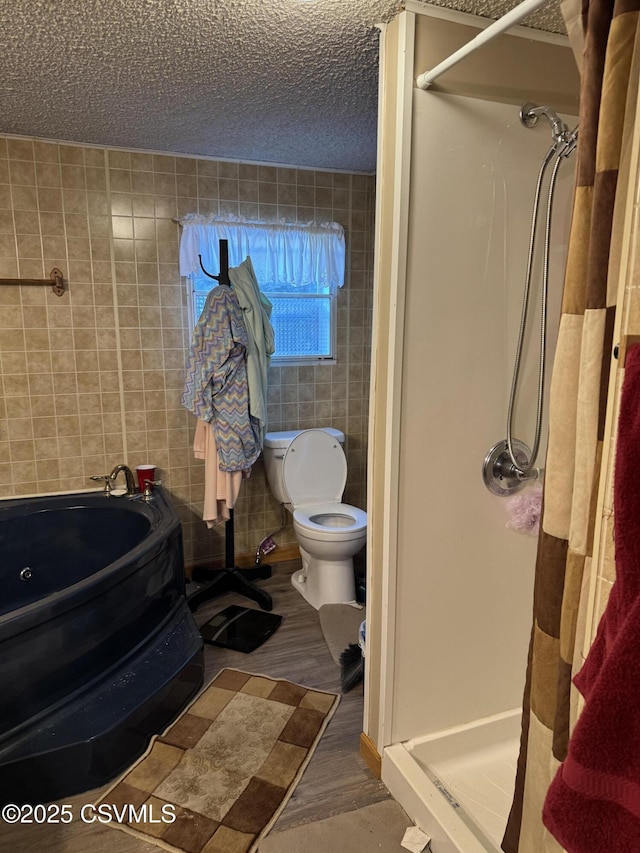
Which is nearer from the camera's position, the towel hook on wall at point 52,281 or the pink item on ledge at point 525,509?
the pink item on ledge at point 525,509

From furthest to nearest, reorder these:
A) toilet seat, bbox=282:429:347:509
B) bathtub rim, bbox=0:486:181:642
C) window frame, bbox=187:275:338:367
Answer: window frame, bbox=187:275:338:367 < toilet seat, bbox=282:429:347:509 < bathtub rim, bbox=0:486:181:642

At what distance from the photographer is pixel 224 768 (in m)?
1.93

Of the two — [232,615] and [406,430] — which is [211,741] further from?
[406,430]

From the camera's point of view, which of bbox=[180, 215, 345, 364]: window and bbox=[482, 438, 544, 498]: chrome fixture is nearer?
bbox=[482, 438, 544, 498]: chrome fixture

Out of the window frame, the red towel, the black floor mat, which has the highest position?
the window frame

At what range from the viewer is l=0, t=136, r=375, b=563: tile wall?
271 cm

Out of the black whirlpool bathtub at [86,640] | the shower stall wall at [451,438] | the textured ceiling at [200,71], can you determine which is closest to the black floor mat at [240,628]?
the black whirlpool bathtub at [86,640]

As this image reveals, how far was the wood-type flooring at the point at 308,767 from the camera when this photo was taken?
167 cm

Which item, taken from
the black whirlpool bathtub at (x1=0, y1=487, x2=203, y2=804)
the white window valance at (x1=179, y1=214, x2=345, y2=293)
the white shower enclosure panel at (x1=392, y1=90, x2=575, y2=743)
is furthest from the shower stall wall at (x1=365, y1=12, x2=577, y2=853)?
the white window valance at (x1=179, y1=214, x2=345, y2=293)

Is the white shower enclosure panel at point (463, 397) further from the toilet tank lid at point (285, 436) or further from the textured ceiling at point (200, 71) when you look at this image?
the toilet tank lid at point (285, 436)

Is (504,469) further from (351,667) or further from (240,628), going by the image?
(240,628)

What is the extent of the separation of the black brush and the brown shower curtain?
129cm

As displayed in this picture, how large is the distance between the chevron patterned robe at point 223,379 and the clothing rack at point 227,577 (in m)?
0.18

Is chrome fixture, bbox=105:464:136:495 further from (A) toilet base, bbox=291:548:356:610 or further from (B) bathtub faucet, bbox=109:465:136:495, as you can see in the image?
(A) toilet base, bbox=291:548:356:610
